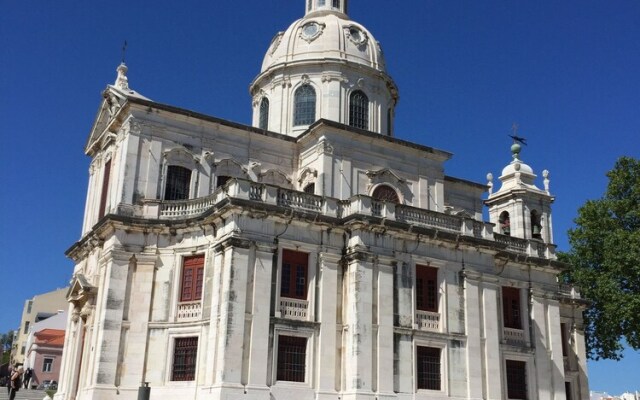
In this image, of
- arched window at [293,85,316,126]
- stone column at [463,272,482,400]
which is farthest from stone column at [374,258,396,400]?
arched window at [293,85,316,126]

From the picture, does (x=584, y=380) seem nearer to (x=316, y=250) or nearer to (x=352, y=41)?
(x=316, y=250)

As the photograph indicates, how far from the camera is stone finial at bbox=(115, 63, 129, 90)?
3519 centimetres

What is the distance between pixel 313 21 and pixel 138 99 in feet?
45.6

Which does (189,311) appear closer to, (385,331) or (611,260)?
(385,331)

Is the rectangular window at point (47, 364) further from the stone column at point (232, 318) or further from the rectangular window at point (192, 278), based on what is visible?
the stone column at point (232, 318)

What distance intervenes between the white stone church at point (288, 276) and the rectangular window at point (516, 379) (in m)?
0.08

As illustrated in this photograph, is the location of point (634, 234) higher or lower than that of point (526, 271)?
higher

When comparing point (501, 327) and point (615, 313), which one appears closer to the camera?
point (501, 327)

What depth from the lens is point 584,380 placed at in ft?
124

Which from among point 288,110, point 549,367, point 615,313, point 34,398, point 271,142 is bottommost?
point 34,398

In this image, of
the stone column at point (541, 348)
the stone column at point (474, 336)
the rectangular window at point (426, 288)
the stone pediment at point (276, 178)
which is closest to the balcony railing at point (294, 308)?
the rectangular window at point (426, 288)

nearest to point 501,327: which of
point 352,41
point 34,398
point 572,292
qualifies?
point 572,292

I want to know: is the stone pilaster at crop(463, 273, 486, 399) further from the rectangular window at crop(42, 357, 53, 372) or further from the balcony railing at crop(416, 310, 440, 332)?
the rectangular window at crop(42, 357, 53, 372)

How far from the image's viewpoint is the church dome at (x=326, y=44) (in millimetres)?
39031
